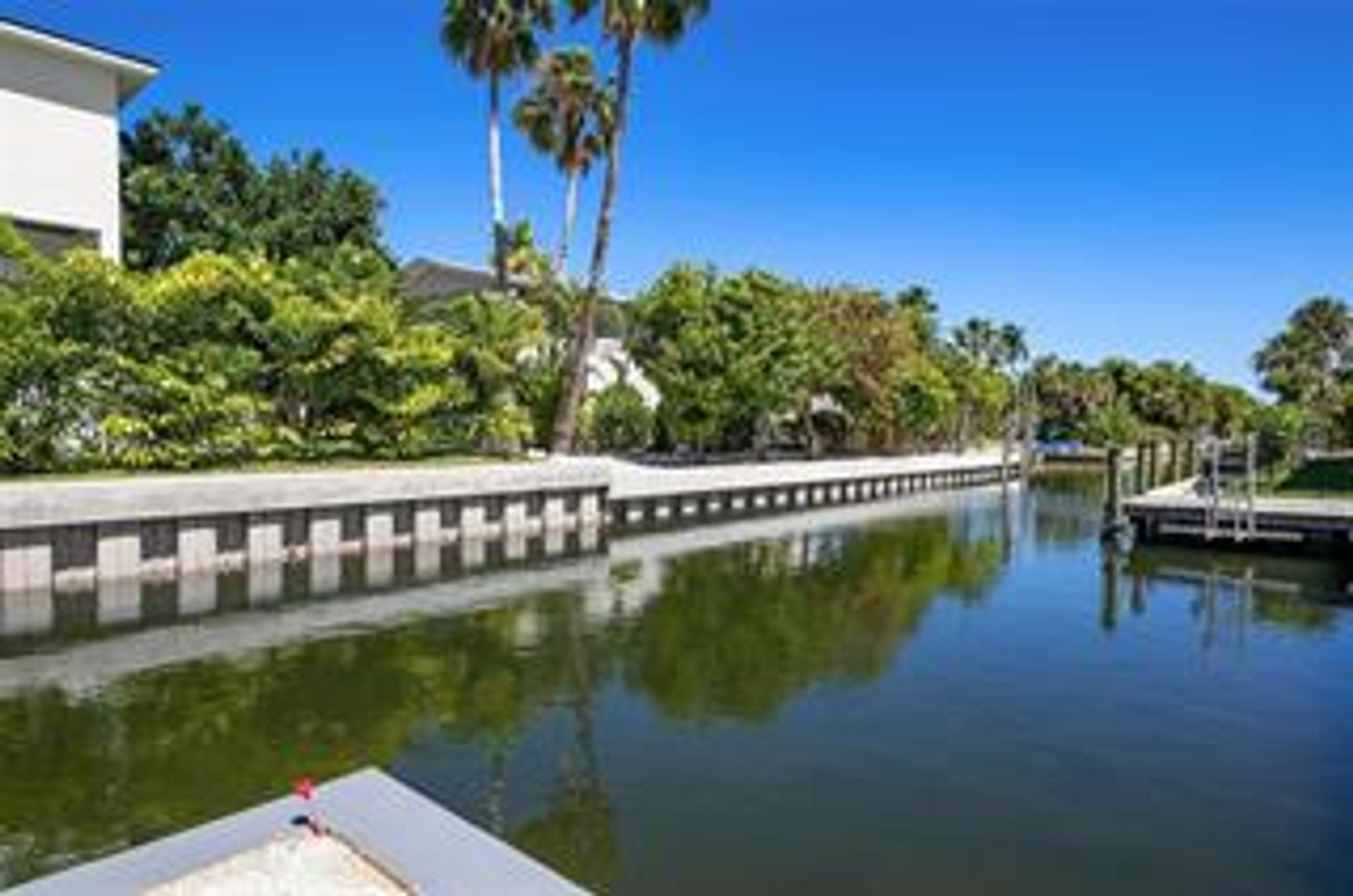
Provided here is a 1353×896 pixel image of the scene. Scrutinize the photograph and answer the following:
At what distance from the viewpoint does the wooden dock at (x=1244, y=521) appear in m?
31.4

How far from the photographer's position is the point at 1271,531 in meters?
32.3

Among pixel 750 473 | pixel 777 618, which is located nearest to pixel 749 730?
pixel 777 618

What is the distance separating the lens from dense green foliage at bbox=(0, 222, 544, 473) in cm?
2475

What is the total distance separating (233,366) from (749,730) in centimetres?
1845

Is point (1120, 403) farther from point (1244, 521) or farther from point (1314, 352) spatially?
point (1244, 521)

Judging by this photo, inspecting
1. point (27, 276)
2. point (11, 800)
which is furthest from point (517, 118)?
point (11, 800)

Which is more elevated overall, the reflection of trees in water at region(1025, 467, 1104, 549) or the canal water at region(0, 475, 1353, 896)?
the reflection of trees in water at region(1025, 467, 1104, 549)

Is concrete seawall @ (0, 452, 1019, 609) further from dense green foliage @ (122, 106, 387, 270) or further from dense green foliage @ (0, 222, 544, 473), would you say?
dense green foliage @ (122, 106, 387, 270)

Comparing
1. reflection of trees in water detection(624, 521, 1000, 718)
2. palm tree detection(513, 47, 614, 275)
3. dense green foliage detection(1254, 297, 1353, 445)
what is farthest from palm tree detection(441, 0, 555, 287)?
dense green foliage detection(1254, 297, 1353, 445)

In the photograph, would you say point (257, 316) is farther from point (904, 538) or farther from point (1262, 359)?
point (1262, 359)

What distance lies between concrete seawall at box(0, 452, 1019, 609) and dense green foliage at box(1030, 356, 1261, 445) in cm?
6860

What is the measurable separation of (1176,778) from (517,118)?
36313 millimetres

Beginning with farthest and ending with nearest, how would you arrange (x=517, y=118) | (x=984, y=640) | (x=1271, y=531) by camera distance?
1. (x=517, y=118)
2. (x=1271, y=531)
3. (x=984, y=640)

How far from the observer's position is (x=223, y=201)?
43344 millimetres
